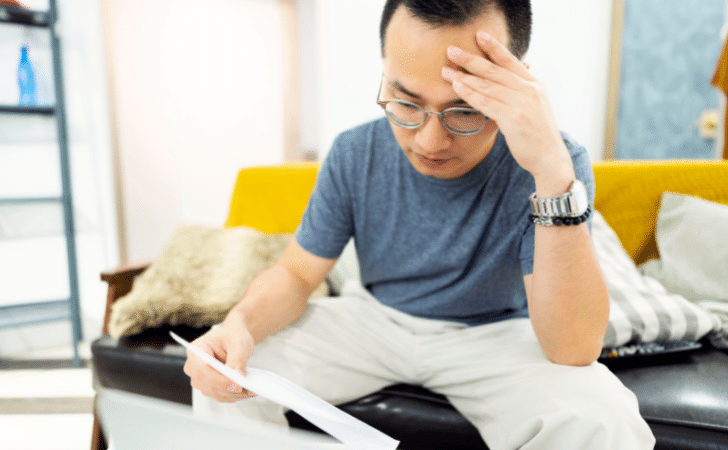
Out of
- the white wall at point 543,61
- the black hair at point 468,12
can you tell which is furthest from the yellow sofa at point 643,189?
the white wall at point 543,61

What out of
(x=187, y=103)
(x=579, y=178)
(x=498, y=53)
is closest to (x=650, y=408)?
(x=579, y=178)

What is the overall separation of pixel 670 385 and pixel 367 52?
9.18 ft

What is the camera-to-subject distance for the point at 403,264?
0.99 metres

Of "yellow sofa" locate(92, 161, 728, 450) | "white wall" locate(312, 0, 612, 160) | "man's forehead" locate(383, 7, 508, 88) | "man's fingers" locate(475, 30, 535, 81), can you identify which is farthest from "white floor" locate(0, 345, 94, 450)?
"white wall" locate(312, 0, 612, 160)

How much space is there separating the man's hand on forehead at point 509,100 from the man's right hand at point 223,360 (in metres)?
0.55

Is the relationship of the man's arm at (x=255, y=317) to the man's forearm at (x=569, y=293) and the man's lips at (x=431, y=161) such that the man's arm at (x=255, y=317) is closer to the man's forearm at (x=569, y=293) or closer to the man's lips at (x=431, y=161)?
the man's lips at (x=431, y=161)

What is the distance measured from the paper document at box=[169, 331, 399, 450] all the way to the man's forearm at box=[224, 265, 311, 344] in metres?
0.21

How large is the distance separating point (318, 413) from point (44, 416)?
163 cm

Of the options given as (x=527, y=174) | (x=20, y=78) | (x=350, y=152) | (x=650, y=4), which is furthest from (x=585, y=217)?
(x=650, y=4)

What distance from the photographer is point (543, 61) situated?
3.06 m

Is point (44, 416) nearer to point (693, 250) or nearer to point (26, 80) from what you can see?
point (26, 80)

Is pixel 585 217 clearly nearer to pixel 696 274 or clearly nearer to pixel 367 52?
pixel 696 274

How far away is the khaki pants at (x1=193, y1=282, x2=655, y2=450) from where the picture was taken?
66 cm

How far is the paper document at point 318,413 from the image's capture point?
0.50 meters
